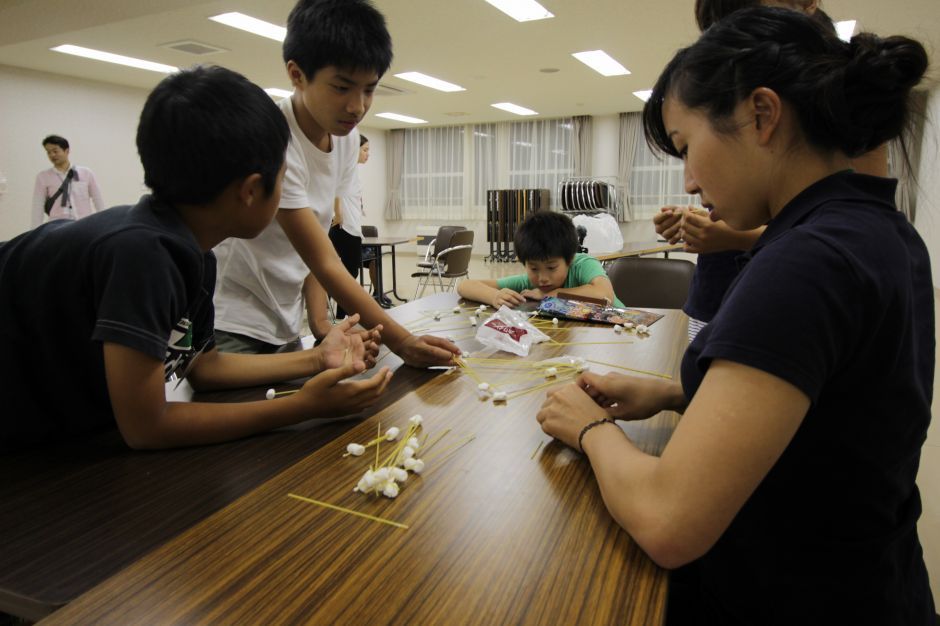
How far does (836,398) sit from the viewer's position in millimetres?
684

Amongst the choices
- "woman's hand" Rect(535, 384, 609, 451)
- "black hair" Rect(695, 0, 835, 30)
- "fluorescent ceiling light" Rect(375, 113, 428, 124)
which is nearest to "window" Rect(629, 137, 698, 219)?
"fluorescent ceiling light" Rect(375, 113, 428, 124)

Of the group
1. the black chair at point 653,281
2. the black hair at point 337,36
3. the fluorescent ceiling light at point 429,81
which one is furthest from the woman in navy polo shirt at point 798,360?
the fluorescent ceiling light at point 429,81

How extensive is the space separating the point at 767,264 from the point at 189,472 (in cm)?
86

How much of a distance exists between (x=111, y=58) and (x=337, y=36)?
306 inches

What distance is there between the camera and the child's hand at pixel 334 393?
103 centimetres

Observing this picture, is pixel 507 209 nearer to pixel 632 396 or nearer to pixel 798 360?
pixel 632 396

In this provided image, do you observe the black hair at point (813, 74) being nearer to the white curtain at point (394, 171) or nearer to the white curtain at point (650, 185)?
the white curtain at point (650, 185)

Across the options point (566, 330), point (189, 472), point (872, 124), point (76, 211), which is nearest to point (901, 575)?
point (872, 124)

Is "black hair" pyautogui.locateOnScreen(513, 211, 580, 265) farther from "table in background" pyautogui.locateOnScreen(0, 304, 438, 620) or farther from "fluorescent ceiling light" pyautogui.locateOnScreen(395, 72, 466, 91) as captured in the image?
"fluorescent ceiling light" pyautogui.locateOnScreen(395, 72, 466, 91)

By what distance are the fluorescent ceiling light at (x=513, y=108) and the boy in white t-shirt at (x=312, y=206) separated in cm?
944

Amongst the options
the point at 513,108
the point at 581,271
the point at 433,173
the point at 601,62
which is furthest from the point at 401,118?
the point at 581,271

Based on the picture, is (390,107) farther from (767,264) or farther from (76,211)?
(767,264)

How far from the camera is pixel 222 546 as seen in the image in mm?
674

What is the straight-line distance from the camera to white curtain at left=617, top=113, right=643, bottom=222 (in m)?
11.6
